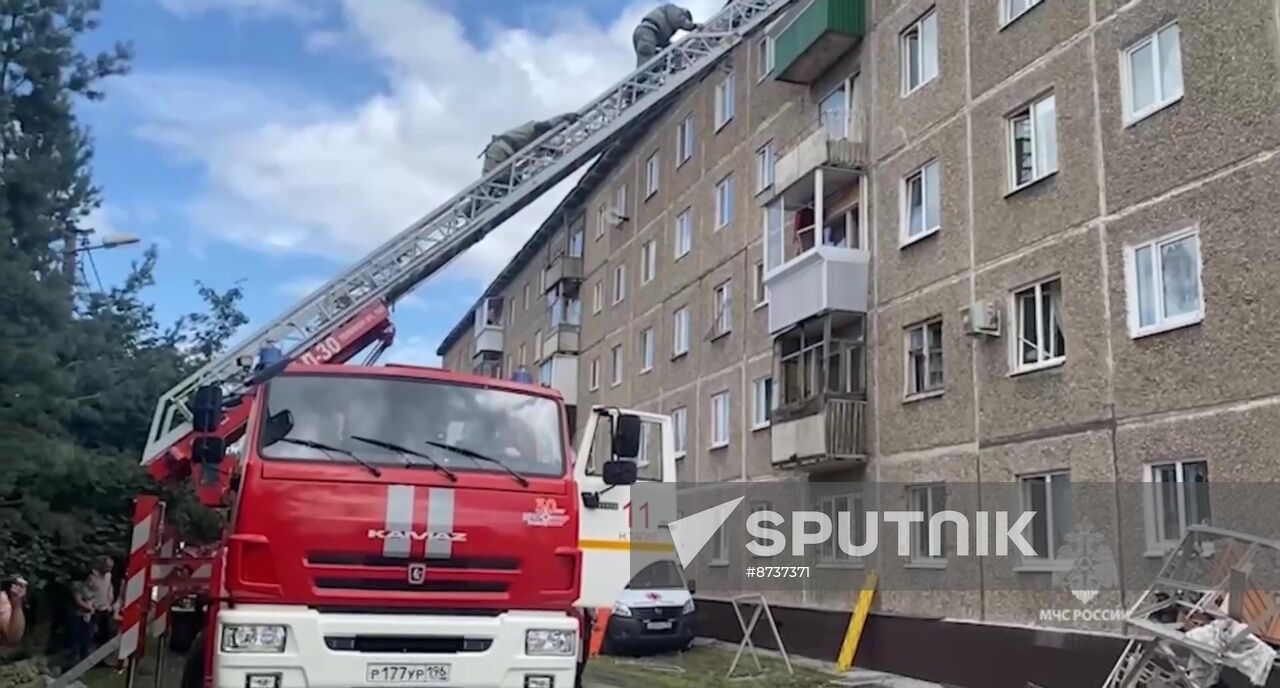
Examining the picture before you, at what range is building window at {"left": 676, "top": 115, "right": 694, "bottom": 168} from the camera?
27.3m

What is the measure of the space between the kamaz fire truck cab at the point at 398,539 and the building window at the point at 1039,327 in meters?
8.18

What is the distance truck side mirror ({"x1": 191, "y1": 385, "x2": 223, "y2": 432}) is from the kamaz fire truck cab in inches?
33.1

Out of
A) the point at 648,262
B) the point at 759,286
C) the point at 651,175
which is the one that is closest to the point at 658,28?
the point at 651,175

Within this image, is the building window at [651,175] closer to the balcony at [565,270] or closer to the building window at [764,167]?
the balcony at [565,270]

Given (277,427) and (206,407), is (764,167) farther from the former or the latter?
(277,427)

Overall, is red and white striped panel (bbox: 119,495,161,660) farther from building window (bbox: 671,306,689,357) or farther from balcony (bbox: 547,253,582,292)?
balcony (bbox: 547,253,582,292)

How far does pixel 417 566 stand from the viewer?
23.2 feet

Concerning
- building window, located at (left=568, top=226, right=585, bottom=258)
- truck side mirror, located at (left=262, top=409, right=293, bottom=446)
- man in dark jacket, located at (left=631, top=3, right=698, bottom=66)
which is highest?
man in dark jacket, located at (left=631, top=3, right=698, bottom=66)

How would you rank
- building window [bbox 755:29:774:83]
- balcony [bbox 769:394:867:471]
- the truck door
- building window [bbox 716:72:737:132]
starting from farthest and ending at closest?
building window [bbox 716:72:737:132] < building window [bbox 755:29:774:83] < balcony [bbox 769:394:867:471] < the truck door

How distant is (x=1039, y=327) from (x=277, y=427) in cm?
1007

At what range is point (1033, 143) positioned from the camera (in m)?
14.4

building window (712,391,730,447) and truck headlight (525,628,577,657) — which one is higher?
building window (712,391,730,447)

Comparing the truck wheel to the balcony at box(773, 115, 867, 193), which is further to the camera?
the balcony at box(773, 115, 867, 193)

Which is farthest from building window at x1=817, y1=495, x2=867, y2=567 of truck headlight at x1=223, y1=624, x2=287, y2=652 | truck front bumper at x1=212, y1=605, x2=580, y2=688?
truck headlight at x1=223, y1=624, x2=287, y2=652
